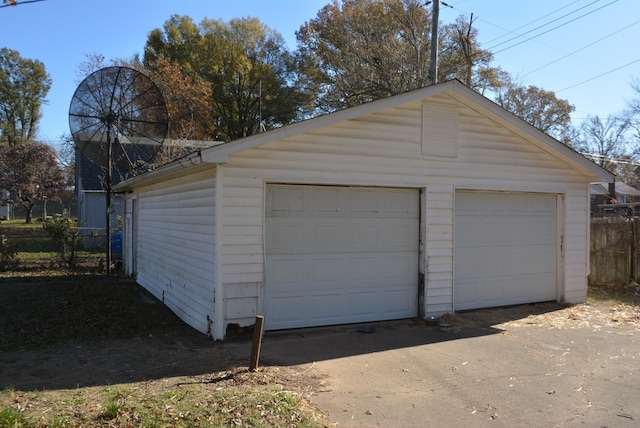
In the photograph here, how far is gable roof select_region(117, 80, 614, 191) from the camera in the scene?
6.49 meters

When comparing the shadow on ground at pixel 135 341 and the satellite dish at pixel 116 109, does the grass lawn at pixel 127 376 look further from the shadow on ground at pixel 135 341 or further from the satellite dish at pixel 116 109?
the satellite dish at pixel 116 109

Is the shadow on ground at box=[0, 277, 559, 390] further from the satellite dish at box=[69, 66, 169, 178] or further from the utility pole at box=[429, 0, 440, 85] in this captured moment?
the utility pole at box=[429, 0, 440, 85]

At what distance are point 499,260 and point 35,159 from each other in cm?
3053

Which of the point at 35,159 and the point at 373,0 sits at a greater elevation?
the point at 373,0

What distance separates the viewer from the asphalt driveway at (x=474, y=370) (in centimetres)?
446

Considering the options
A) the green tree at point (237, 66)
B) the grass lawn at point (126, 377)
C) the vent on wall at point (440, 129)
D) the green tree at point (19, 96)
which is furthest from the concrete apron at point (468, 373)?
the green tree at point (19, 96)

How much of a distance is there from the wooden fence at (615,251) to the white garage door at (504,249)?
3.39 m

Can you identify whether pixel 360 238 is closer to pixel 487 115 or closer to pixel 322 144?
pixel 322 144

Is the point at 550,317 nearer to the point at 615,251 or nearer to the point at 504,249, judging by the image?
the point at 504,249

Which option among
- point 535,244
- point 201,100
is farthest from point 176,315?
point 201,100

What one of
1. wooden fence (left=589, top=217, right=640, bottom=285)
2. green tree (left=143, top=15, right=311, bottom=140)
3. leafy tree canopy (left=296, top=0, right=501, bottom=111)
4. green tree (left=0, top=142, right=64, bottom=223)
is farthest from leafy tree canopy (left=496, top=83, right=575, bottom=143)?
green tree (left=0, top=142, right=64, bottom=223)

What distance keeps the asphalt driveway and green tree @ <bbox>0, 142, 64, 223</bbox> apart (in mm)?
29012

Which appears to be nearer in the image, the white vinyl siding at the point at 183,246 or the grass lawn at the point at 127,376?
the grass lawn at the point at 127,376

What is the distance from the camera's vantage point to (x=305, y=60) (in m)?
30.8
